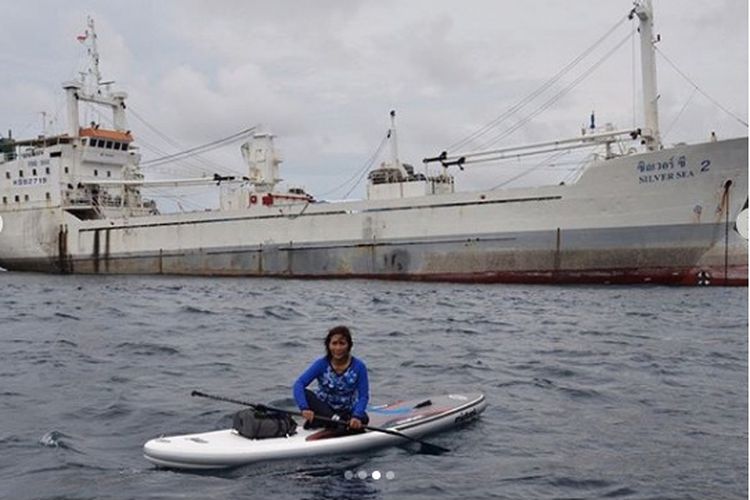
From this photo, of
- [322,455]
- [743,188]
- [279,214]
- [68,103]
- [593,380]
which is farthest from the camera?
[68,103]

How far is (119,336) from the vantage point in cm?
1688

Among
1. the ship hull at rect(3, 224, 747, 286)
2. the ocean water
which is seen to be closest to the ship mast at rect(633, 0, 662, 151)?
the ship hull at rect(3, 224, 747, 286)

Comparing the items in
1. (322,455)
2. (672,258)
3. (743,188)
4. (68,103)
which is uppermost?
(68,103)

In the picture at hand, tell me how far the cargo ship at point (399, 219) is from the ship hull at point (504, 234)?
0.05 metres

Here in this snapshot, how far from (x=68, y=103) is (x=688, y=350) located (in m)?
38.8

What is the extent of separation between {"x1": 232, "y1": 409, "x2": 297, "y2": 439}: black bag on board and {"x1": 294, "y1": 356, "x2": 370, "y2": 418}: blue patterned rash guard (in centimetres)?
26

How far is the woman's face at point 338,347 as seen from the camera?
8.23 meters

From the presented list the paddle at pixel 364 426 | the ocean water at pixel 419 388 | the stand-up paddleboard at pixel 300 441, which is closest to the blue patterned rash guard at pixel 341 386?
the paddle at pixel 364 426

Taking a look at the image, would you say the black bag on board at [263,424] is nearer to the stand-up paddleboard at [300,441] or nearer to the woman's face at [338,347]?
the stand-up paddleboard at [300,441]

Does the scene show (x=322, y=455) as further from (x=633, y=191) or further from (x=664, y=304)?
(x=633, y=191)

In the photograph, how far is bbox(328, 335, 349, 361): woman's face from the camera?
8234 millimetres

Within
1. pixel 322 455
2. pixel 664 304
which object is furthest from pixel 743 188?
pixel 322 455

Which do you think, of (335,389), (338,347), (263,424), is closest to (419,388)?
(335,389)

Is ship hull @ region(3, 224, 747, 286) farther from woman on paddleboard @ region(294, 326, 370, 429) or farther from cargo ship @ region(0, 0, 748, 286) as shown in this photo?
woman on paddleboard @ region(294, 326, 370, 429)
